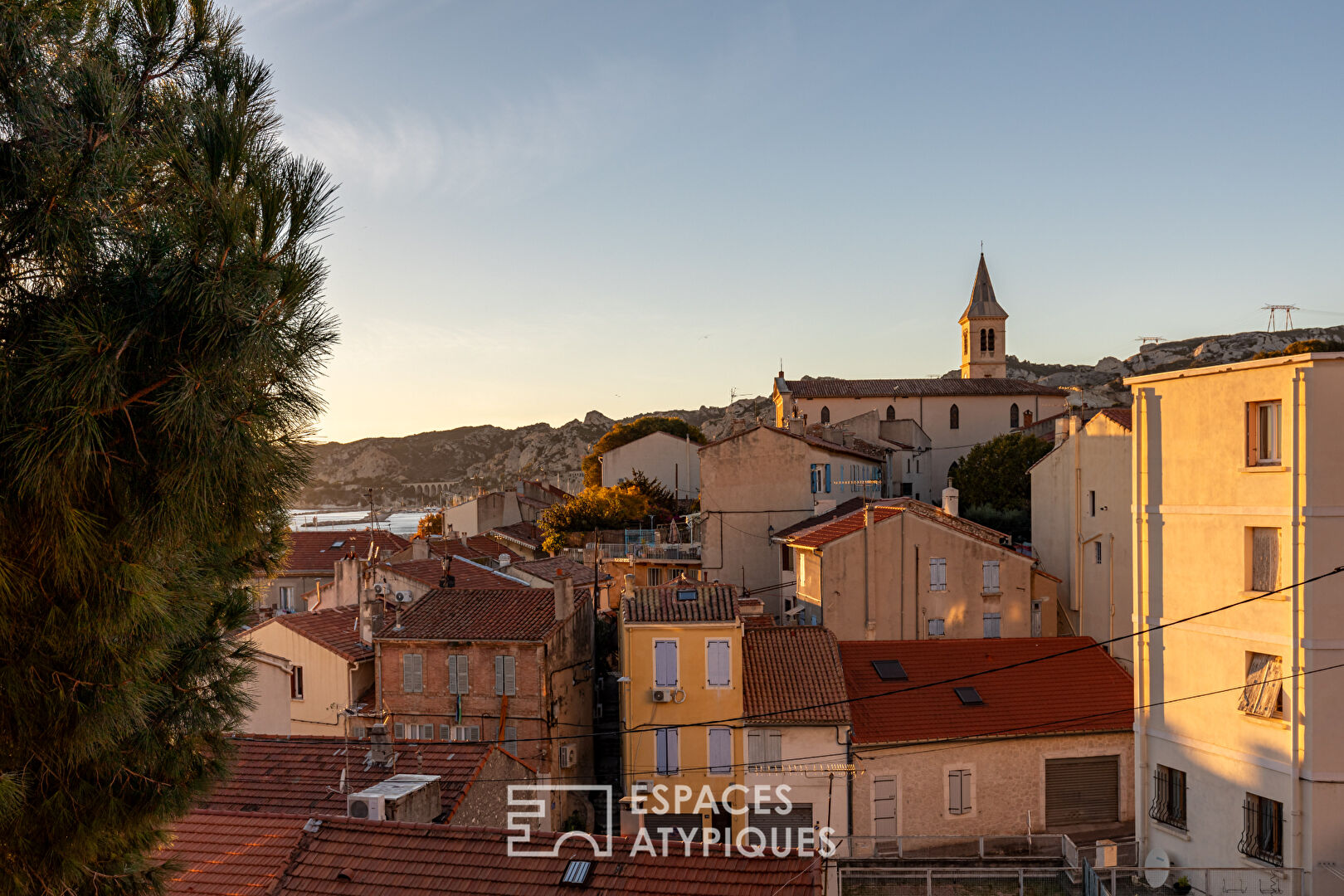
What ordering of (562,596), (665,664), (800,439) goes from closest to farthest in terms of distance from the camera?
1. (665,664)
2. (562,596)
3. (800,439)

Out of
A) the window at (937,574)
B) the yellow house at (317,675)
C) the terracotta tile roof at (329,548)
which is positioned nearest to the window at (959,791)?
the window at (937,574)

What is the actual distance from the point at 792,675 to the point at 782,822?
11.7ft

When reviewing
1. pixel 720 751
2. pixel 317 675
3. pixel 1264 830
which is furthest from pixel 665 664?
pixel 1264 830

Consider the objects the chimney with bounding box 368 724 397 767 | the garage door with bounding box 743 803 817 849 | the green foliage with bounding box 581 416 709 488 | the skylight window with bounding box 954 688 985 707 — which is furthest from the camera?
the green foliage with bounding box 581 416 709 488

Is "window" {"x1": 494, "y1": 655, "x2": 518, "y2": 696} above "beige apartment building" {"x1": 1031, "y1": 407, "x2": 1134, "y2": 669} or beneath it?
beneath

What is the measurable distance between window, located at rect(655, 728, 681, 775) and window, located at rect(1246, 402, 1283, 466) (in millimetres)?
14610

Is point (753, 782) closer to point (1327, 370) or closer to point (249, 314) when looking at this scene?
point (1327, 370)

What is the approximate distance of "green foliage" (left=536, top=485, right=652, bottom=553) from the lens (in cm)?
5416

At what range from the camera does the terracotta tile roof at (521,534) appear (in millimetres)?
59250

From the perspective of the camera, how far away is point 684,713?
2458 cm

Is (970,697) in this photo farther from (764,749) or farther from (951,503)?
(951,503)

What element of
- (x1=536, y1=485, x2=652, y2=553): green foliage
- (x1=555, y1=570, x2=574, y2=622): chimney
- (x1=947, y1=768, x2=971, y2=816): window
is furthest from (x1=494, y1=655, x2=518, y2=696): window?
(x1=536, y1=485, x2=652, y2=553): green foliage

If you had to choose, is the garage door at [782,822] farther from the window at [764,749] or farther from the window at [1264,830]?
the window at [1264,830]

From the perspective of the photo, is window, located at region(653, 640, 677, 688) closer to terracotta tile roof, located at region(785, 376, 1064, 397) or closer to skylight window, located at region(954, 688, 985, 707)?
skylight window, located at region(954, 688, 985, 707)
